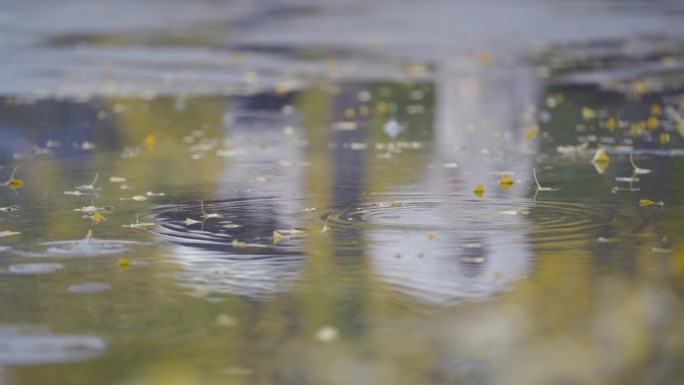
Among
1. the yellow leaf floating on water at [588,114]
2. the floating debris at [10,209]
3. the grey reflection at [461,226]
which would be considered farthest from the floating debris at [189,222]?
the yellow leaf floating on water at [588,114]

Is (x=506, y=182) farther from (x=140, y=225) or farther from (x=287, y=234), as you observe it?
(x=140, y=225)

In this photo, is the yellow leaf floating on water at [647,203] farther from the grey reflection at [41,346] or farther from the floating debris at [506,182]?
the grey reflection at [41,346]

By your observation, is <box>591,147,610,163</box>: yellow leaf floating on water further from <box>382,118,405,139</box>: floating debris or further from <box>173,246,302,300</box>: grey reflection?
<box>173,246,302,300</box>: grey reflection

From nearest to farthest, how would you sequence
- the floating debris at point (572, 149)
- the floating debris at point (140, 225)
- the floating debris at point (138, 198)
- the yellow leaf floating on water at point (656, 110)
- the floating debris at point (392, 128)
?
the floating debris at point (140, 225) < the floating debris at point (138, 198) < the floating debris at point (572, 149) < the floating debris at point (392, 128) < the yellow leaf floating on water at point (656, 110)

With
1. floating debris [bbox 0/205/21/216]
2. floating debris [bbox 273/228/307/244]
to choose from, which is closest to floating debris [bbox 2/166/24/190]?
floating debris [bbox 0/205/21/216]

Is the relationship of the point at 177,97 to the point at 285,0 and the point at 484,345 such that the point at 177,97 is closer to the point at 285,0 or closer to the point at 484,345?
the point at 484,345
